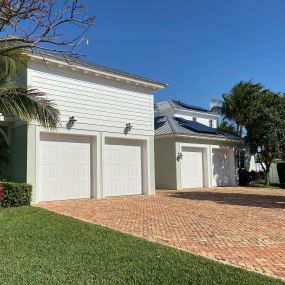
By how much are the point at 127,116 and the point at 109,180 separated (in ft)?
9.63

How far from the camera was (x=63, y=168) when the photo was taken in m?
14.4

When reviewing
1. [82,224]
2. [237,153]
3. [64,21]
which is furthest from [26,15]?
[237,153]

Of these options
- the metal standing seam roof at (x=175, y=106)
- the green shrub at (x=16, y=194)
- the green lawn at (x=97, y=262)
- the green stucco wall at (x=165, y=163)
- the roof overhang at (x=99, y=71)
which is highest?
the metal standing seam roof at (x=175, y=106)

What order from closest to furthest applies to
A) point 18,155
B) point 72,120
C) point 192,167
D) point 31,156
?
point 31,156 < point 18,155 < point 72,120 < point 192,167

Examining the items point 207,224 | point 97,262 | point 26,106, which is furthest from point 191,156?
point 97,262

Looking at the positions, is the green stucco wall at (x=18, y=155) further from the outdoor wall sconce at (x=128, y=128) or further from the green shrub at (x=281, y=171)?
the green shrub at (x=281, y=171)

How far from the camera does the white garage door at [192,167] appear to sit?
2125 cm

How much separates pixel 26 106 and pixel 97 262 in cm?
555

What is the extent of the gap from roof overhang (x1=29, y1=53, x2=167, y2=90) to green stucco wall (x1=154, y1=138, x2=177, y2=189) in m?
4.49

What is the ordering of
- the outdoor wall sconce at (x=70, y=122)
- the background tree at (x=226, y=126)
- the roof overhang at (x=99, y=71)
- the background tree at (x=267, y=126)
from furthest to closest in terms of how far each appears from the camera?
1. the background tree at (x=226, y=126)
2. the background tree at (x=267, y=126)
3. the outdoor wall sconce at (x=70, y=122)
4. the roof overhang at (x=99, y=71)

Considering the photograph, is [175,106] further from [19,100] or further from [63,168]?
[19,100]

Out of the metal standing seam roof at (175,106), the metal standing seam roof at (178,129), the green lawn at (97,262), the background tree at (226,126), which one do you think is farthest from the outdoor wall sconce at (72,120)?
the background tree at (226,126)

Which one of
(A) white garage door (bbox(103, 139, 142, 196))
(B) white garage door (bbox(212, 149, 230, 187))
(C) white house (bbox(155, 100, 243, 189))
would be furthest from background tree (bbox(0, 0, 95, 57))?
(B) white garage door (bbox(212, 149, 230, 187))

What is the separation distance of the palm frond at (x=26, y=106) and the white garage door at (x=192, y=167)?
1198 cm
